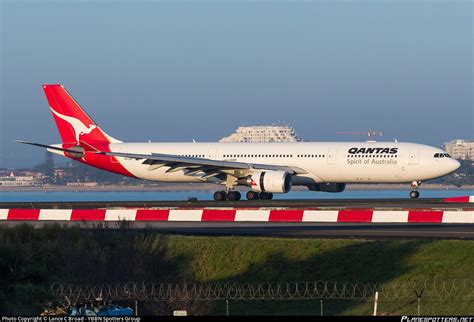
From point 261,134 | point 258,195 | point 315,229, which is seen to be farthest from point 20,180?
point 315,229

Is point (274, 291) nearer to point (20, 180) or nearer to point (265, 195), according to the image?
point (265, 195)

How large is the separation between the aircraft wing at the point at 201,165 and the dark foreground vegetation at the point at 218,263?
27.8 m

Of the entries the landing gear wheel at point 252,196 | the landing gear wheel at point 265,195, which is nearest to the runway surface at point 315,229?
the landing gear wheel at point 252,196

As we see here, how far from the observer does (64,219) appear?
4750 cm

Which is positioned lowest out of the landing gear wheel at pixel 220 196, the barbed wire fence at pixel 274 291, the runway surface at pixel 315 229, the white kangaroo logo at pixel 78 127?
the barbed wire fence at pixel 274 291

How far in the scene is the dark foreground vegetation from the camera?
28.9 meters

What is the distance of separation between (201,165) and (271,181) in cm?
507

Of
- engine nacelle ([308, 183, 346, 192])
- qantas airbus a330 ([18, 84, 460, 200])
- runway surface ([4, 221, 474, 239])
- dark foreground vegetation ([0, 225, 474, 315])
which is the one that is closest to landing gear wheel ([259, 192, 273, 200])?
qantas airbus a330 ([18, 84, 460, 200])

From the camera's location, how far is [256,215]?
149 ft

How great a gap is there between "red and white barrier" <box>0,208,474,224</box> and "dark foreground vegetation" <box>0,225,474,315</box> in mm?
7453

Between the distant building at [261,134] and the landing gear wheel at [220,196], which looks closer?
the landing gear wheel at [220,196]

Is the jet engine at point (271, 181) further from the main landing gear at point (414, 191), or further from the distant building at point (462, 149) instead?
the distant building at point (462, 149)

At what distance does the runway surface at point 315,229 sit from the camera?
3781 centimetres

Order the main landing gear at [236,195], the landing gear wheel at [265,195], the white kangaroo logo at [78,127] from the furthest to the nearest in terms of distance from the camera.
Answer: the white kangaroo logo at [78,127] → the landing gear wheel at [265,195] → the main landing gear at [236,195]
